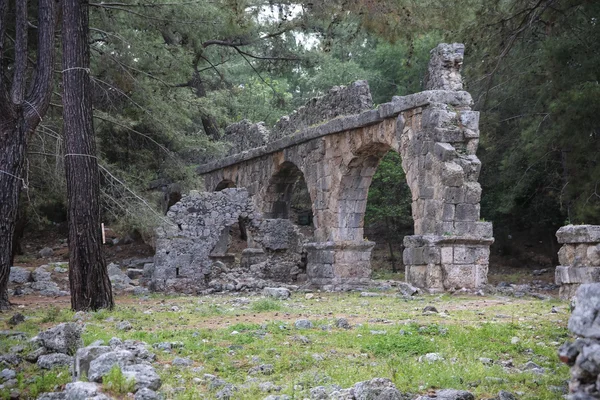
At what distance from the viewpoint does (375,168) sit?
18547mm

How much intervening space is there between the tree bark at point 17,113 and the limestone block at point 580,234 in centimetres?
770

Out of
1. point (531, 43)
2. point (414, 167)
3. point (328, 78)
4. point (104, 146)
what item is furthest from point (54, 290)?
point (328, 78)

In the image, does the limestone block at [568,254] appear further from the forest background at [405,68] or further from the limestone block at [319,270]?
the limestone block at [319,270]

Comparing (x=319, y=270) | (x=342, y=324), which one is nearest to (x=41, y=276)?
(x=319, y=270)

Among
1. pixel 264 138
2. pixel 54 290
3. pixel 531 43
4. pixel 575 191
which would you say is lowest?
pixel 54 290

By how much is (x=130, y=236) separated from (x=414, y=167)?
14.0 m

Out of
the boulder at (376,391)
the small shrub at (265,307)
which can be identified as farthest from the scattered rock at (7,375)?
the small shrub at (265,307)

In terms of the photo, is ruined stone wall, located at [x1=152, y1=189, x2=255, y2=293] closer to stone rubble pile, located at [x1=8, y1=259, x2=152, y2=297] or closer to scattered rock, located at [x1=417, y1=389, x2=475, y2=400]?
stone rubble pile, located at [x1=8, y1=259, x2=152, y2=297]

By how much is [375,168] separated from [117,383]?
13.4m

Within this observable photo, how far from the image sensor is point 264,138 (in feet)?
73.4

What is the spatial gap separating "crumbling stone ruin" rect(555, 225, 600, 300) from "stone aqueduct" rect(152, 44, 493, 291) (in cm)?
256

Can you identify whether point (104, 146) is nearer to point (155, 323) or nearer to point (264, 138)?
point (264, 138)

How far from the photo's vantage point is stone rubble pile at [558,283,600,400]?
340 centimetres

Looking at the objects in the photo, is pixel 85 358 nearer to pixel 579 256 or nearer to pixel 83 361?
pixel 83 361
